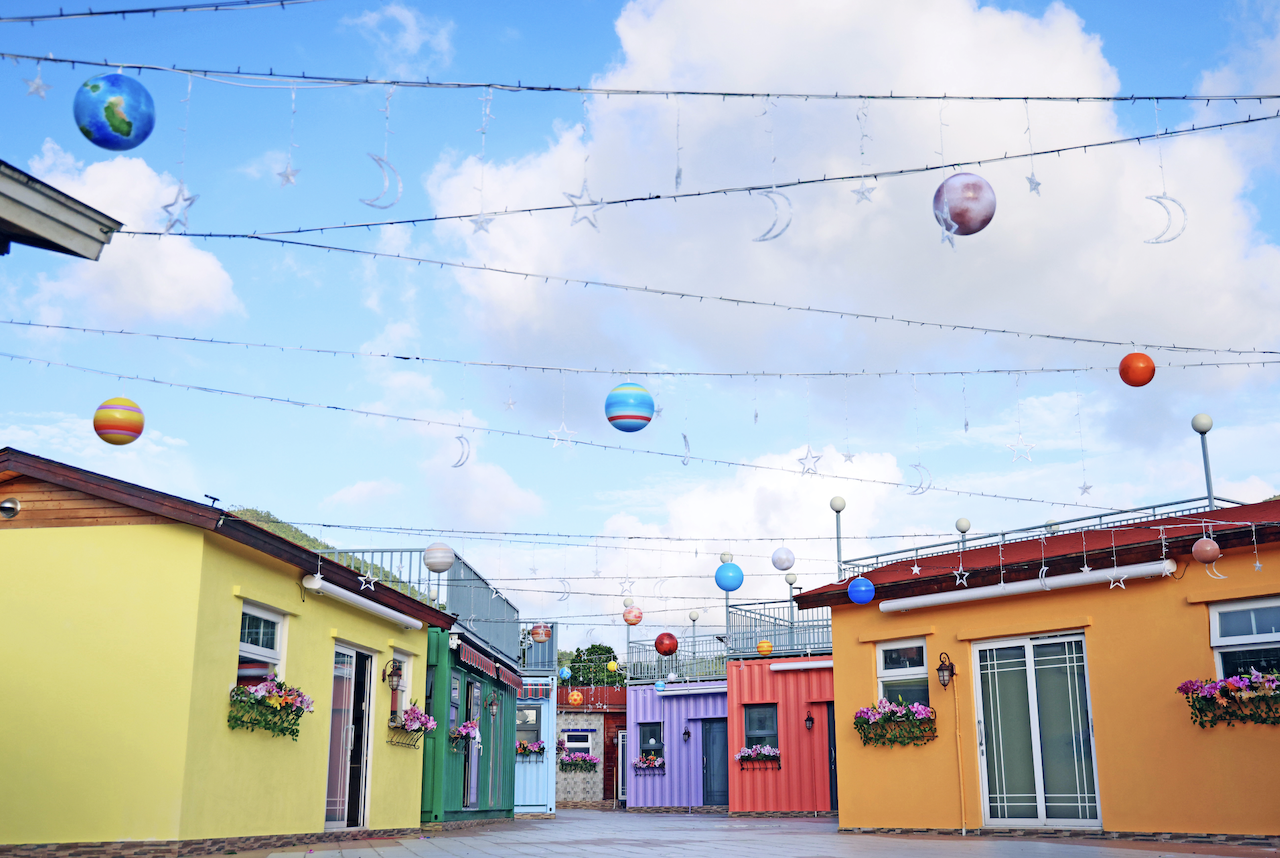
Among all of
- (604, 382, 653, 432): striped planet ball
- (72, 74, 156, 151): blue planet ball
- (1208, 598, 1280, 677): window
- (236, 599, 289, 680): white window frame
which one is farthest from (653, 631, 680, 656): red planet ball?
(72, 74, 156, 151): blue planet ball

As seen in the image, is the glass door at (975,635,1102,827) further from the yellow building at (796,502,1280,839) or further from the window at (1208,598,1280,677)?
the window at (1208,598,1280,677)

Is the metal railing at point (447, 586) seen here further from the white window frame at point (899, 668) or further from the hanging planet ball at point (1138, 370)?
the hanging planet ball at point (1138, 370)

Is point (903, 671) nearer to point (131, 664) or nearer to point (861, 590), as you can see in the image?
point (861, 590)

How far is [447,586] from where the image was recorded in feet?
44.5

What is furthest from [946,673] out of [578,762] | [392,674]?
[578,762]

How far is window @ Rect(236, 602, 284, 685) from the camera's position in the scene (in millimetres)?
8711

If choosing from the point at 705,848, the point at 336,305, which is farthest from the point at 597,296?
the point at 705,848

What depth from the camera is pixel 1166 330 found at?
9.66m

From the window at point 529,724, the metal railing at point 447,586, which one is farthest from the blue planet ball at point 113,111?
the window at point 529,724

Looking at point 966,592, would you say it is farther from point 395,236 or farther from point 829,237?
point 395,236

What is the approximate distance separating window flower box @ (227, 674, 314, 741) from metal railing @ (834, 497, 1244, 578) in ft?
22.3

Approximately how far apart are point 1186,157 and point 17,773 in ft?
32.2

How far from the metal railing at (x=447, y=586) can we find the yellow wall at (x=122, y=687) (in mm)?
2463

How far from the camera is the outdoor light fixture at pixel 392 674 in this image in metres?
11.4
